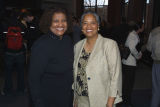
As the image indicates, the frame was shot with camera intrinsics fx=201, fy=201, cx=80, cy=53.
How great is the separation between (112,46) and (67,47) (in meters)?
0.45

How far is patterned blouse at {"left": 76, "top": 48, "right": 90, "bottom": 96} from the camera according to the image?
2.00 m

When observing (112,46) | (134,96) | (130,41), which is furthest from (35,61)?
(134,96)

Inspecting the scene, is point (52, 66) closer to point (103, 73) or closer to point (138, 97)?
point (103, 73)

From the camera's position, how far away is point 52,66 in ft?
6.00

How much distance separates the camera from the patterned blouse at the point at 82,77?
2.00 meters

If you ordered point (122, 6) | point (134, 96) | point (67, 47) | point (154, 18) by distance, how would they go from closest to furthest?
point (67, 47) → point (134, 96) → point (154, 18) → point (122, 6)

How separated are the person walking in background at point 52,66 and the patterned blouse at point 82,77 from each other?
0.28ft

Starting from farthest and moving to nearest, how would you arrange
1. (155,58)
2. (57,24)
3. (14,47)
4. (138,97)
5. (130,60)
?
(138,97), (14,47), (130,60), (155,58), (57,24)

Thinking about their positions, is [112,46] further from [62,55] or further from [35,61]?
[35,61]

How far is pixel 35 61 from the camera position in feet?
5.68

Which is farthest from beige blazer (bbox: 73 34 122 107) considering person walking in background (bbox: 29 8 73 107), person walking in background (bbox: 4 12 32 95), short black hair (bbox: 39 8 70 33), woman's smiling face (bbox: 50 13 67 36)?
person walking in background (bbox: 4 12 32 95)

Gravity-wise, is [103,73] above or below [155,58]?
above

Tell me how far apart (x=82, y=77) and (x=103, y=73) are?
227 mm

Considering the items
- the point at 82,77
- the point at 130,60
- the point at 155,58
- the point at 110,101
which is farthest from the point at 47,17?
the point at 130,60
